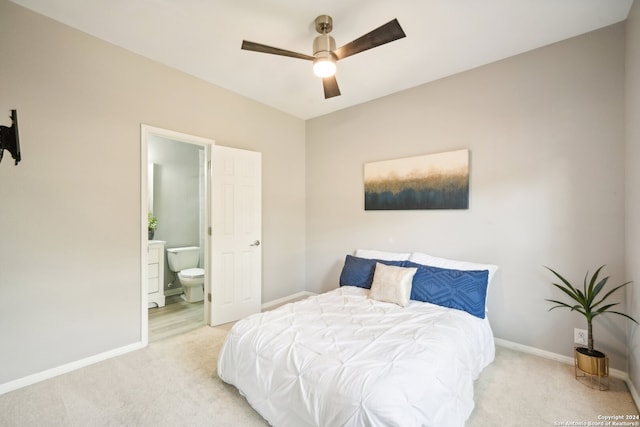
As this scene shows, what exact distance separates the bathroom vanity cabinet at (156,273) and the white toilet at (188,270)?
261 millimetres

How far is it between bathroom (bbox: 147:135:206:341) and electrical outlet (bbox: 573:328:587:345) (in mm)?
4591

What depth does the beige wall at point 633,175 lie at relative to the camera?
6.19 ft

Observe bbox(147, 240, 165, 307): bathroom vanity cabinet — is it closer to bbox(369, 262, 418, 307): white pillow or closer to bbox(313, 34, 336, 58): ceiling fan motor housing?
bbox(369, 262, 418, 307): white pillow

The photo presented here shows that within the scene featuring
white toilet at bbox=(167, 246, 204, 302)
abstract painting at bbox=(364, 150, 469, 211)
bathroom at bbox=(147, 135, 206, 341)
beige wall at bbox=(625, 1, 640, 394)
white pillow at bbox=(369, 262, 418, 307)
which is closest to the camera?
beige wall at bbox=(625, 1, 640, 394)

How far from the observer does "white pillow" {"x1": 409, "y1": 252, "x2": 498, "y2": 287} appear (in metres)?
2.61

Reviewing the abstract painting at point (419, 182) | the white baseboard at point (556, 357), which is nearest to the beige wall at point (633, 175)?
the white baseboard at point (556, 357)

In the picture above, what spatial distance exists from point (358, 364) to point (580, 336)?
2.13 metres

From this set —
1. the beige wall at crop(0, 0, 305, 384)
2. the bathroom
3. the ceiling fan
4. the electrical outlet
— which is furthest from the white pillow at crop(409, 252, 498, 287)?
the bathroom

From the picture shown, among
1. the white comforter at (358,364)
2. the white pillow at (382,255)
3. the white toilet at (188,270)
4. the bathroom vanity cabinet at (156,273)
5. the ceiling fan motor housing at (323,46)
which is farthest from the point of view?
the white toilet at (188,270)

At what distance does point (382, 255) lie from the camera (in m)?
3.28

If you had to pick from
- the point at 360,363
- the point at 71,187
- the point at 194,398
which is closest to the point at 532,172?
the point at 360,363

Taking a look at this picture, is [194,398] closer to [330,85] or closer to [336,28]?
[330,85]

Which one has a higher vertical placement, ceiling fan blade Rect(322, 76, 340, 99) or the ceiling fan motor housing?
the ceiling fan motor housing

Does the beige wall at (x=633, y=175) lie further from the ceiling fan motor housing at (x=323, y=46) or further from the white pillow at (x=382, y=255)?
the ceiling fan motor housing at (x=323, y=46)
